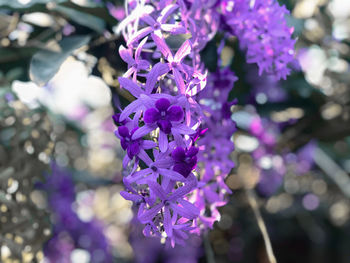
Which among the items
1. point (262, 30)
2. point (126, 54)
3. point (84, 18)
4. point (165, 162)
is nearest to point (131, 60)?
point (126, 54)

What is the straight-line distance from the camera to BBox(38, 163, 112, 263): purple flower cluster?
111 centimetres

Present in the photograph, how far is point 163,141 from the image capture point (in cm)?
36

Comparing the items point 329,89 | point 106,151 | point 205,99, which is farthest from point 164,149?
point 106,151

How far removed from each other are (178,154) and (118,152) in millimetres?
1101

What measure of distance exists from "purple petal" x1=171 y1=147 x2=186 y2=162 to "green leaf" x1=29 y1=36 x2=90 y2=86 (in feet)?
0.94

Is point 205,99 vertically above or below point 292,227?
above

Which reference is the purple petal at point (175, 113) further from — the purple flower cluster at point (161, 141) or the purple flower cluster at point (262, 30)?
the purple flower cluster at point (262, 30)

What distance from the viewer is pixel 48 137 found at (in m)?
0.77

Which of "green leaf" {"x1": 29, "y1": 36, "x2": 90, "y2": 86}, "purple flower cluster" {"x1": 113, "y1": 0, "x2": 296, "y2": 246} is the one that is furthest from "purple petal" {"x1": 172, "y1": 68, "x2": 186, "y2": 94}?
"green leaf" {"x1": 29, "y1": 36, "x2": 90, "y2": 86}

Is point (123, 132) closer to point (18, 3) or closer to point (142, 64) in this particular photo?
point (142, 64)

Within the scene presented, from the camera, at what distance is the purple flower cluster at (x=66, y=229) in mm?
1114

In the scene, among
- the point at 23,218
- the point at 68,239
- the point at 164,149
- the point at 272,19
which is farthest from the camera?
the point at 68,239

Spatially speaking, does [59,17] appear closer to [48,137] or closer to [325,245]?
[48,137]

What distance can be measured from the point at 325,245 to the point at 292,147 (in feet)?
2.01
